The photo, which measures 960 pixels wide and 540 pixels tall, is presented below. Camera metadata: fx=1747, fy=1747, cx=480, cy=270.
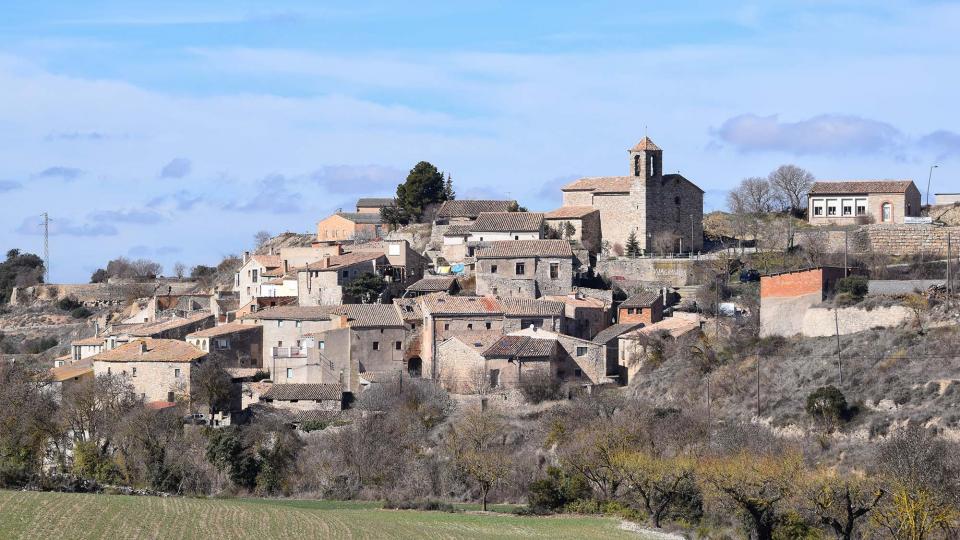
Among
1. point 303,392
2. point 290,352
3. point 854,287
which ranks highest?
point 854,287

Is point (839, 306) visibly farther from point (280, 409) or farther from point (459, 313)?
point (280, 409)

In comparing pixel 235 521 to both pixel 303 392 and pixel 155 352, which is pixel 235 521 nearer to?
pixel 303 392

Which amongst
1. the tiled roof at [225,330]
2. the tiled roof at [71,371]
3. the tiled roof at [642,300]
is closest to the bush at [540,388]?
the tiled roof at [642,300]

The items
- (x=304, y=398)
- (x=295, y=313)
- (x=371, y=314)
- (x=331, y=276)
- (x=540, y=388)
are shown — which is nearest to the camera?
(x=540, y=388)

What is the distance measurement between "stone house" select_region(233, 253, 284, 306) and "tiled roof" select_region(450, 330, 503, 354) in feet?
52.2

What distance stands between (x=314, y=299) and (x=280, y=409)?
403 inches

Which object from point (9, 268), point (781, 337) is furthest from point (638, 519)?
point (9, 268)

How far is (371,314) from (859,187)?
23.8 metres

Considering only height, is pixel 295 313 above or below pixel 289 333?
above

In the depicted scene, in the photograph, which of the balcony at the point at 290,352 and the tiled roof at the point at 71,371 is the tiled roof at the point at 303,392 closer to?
the balcony at the point at 290,352

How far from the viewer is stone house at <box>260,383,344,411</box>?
58312 millimetres

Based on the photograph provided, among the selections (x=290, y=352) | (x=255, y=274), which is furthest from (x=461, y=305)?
(x=255, y=274)

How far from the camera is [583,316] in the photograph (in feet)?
201

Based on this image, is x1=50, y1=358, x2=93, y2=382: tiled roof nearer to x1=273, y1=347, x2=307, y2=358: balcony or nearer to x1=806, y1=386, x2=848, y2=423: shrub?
x1=273, y1=347, x2=307, y2=358: balcony
